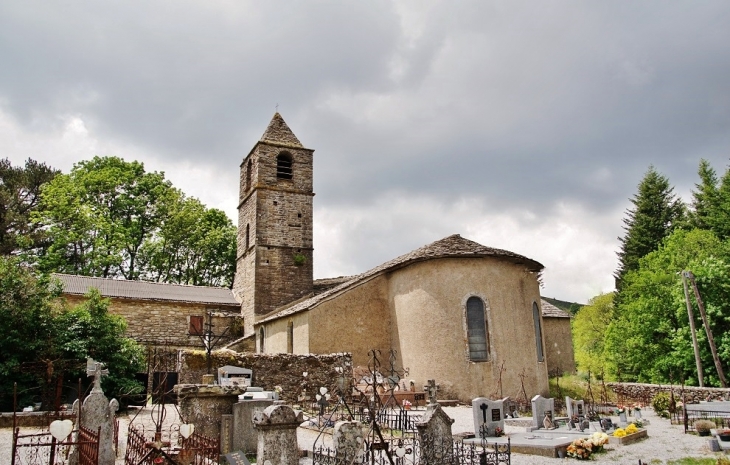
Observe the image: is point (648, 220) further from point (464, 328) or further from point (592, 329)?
point (464, 328)

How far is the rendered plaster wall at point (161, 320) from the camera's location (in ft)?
103

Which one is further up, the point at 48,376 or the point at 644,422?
the point at 48,376

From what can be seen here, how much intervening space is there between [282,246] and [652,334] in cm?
2185

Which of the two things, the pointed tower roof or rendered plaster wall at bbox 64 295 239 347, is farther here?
the pointed tower roof

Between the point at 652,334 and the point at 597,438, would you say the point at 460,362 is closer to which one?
the point at 597,438

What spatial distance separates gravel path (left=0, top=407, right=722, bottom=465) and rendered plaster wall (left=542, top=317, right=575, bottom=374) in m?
15.5

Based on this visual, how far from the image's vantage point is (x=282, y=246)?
1291 inches

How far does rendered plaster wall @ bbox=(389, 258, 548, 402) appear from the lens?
2095 cm

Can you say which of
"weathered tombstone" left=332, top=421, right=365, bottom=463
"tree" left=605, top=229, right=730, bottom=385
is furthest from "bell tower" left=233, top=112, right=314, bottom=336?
"weathered tombstone" left=332, top=421, right=365, bottom=463

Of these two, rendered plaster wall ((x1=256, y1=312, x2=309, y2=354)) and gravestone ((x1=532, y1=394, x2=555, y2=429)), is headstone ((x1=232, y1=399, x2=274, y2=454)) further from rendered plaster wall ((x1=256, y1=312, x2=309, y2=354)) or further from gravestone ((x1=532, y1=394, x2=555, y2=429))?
rendered plaster wall ((x1=256, y1=312, x2=309, y2=354))

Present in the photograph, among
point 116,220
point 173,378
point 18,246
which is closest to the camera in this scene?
point 173,378

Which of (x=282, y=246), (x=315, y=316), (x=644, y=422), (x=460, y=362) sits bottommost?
(x=644, y=422)

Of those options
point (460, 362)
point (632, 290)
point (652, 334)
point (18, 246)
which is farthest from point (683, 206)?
point (18, 246)

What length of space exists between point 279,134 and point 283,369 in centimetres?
1894
